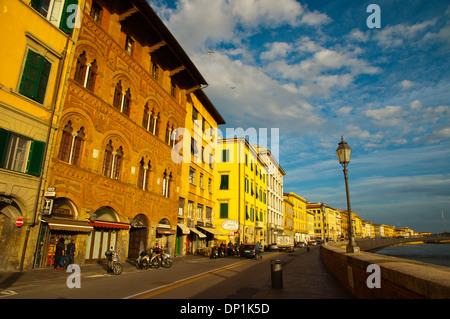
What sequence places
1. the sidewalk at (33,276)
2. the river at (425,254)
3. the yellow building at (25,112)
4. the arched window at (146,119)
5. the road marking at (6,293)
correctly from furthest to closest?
1. the river at (425,254)
2. the arched window at (146,119)
3. the yellow building at (25,112)
4. the sidewalk at (33,276)
5. the road marking at (6,293)

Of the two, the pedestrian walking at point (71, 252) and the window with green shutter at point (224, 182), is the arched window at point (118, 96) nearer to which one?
the pedestrian walking at point (71, 252)

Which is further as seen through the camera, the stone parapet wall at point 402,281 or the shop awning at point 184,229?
the shop awning at point 184,229

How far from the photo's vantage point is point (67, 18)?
15336mm

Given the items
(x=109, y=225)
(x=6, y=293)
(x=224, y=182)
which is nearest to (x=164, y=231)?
(x=109, y=225)

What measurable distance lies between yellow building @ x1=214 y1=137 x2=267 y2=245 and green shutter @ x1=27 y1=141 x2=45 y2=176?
2584cm

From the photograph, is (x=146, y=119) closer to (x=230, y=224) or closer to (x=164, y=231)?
(x=164, y=231)

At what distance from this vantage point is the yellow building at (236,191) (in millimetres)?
38781

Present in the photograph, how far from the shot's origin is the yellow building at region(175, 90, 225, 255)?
28.2 metres

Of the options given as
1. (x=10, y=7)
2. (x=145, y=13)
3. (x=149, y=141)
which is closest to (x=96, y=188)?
(x=149, y=141)

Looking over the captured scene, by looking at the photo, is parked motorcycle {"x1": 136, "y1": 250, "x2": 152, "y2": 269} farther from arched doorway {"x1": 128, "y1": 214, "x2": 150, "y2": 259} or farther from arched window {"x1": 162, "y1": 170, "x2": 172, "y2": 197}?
arched window {"x1": 162, "y1": 170, "x2": 172, "y2": 197}

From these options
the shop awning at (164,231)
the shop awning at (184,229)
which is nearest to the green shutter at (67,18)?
the shop awning at (164,231)

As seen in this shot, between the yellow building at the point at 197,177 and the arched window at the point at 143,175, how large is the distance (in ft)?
18.7
